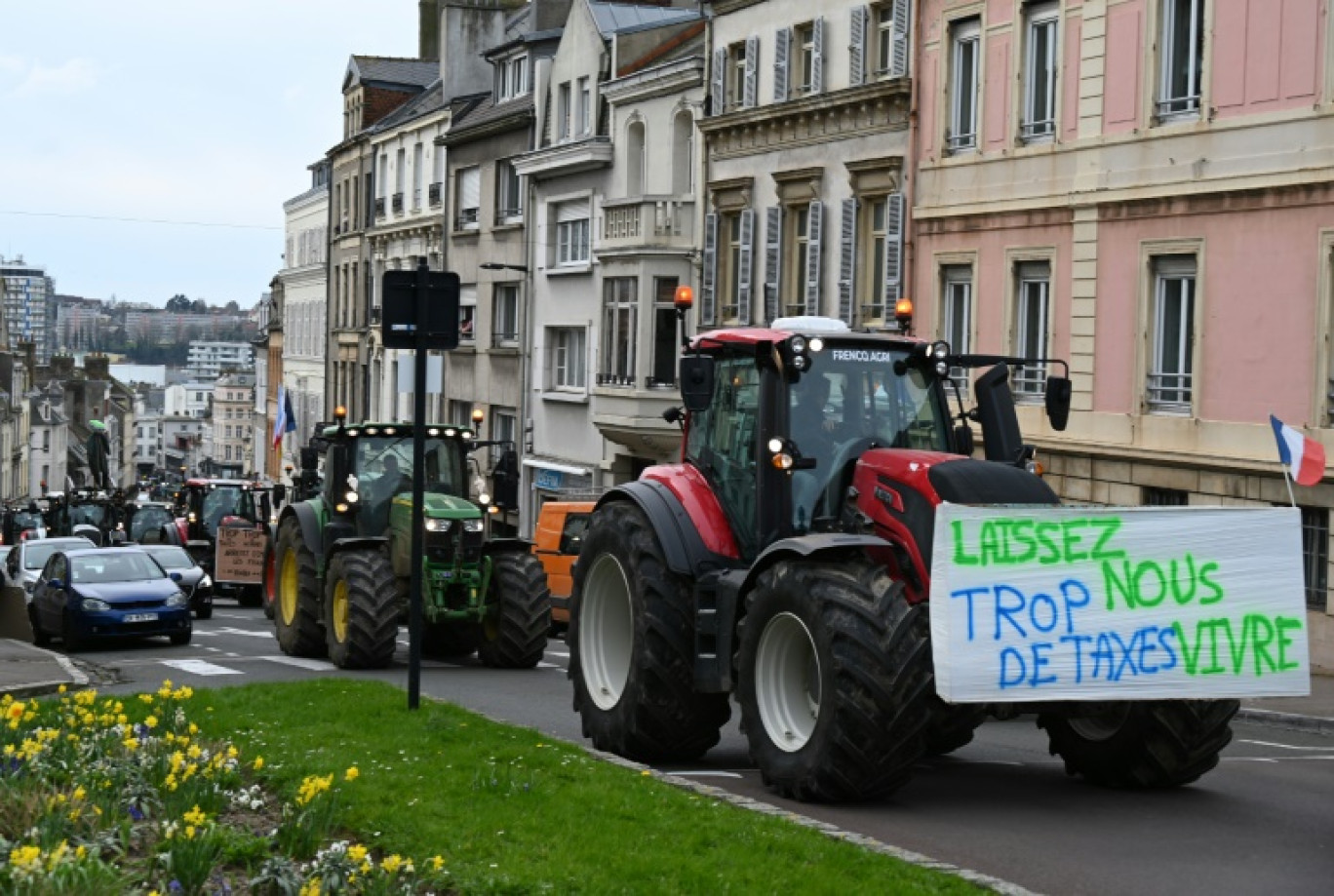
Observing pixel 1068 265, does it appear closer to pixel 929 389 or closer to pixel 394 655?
pixel 394 655

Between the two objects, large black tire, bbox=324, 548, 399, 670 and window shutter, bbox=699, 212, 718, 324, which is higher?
window shutter, bbox=699, 212, 718, 324

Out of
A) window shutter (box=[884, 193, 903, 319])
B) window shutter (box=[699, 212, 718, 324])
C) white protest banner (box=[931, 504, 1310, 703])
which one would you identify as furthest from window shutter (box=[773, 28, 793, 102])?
white protest banner (box=[931, 504, 1310, 703])

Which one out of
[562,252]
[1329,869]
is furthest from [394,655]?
[562,252]

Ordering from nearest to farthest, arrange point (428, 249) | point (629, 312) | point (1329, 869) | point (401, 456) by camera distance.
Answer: point (1329, 869)
point (401, 456)
point (629, 312)
point (428, 249)

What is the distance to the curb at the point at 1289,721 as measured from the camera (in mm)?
20297

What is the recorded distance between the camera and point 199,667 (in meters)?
24.3

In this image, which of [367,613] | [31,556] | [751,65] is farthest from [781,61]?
[367,613]

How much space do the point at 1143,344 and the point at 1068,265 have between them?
2165mm

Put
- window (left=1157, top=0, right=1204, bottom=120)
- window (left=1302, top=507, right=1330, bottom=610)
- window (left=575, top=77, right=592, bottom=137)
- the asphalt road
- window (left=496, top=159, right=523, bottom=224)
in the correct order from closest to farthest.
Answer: the asphalt road
window (left=1302, top=507, right=1330, bottom=610)
window (left=1157, top=0, right=1204, bottom=120)
window (left=575, top=77, right=592, bottom=137)
window (left=496, top=159, right=523, bottom=224)

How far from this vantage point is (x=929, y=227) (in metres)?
33.6

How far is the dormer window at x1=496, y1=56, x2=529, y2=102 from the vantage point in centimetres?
5519

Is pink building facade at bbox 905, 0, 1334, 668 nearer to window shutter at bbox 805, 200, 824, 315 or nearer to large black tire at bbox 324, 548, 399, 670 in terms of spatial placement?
window shutter at bbox 805, 200, 824, 315

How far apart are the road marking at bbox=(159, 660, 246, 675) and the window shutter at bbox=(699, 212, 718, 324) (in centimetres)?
1817

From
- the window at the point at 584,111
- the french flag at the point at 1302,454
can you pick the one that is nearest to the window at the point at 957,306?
the french flag at the point at 1302,454
